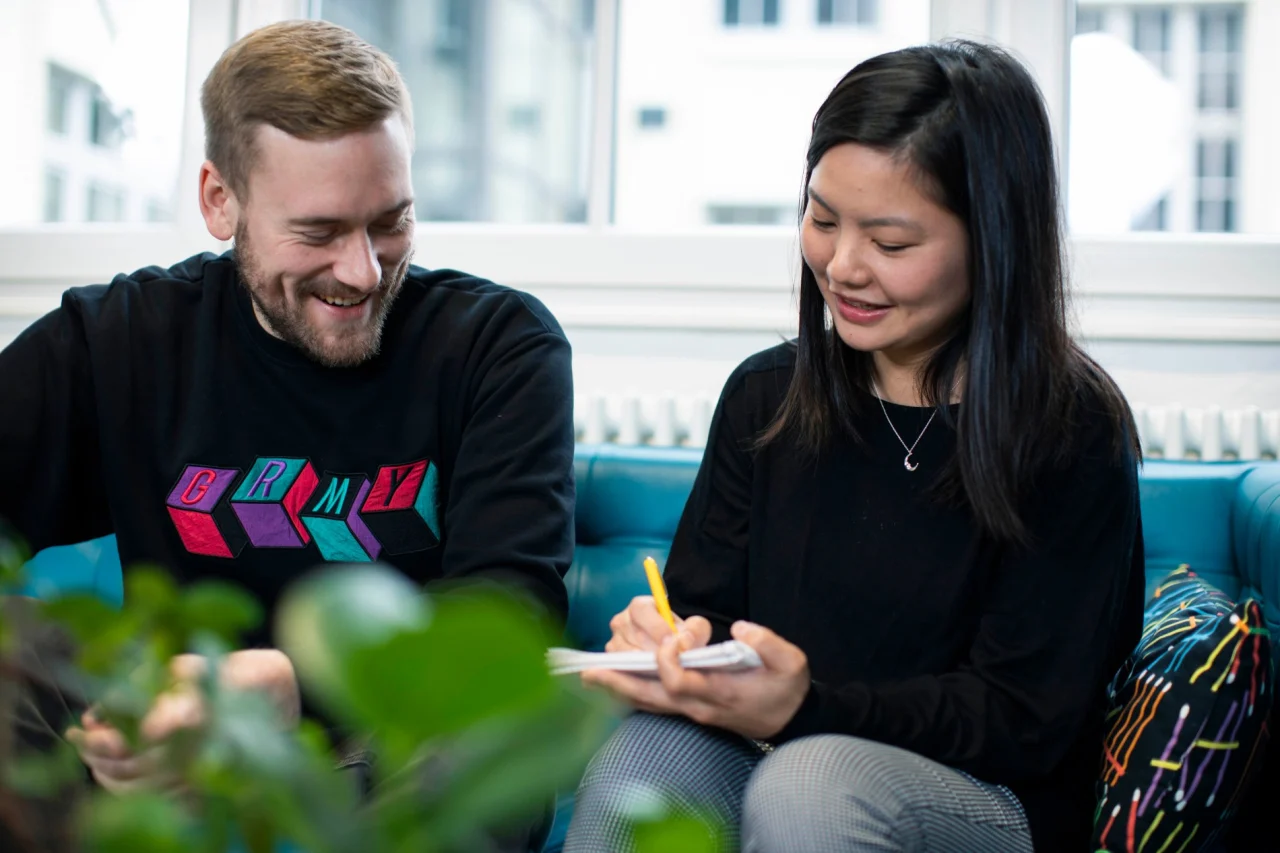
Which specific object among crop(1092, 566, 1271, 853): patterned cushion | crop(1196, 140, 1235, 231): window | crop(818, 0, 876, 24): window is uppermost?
crop(818, 0, 876, 24): window

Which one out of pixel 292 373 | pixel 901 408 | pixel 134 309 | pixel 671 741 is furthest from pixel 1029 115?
pixel 134 309

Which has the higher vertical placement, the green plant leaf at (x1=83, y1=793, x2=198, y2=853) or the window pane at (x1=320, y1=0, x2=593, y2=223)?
the window pane at (x1=320, y1=0, x2=593, y2=223)

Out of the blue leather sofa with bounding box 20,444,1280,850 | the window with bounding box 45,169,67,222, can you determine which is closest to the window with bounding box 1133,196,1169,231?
the blue leather sofa with bounding box 20,444,1280,850

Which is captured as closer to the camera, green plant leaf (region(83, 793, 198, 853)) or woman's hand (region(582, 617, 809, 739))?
green plant leaf (region(83, 793, 198, 853))

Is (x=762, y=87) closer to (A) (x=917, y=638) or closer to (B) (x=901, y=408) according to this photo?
(B) (x=901, y=408)

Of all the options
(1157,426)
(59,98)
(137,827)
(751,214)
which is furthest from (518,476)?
(59,98)

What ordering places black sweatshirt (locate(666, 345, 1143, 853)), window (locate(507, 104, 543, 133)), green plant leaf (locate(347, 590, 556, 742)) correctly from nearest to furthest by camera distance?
green plant leaf (locate(347, 590, 556, 742)) → black sweatshirt (locate(666, 345, 1143, 853)) → window (locate(507, 104, 543, 133))

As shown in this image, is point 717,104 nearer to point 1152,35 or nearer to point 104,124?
point 1152,35

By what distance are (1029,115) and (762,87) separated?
134 centimetres

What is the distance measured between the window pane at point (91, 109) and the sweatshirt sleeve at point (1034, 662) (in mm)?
2118

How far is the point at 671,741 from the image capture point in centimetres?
113

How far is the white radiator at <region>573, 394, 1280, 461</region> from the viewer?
1.99 metres

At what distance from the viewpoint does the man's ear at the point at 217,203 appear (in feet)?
4.82

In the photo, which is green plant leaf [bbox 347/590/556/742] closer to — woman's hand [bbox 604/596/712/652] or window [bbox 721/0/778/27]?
woman's hand [bbox 604/596/712/652]
